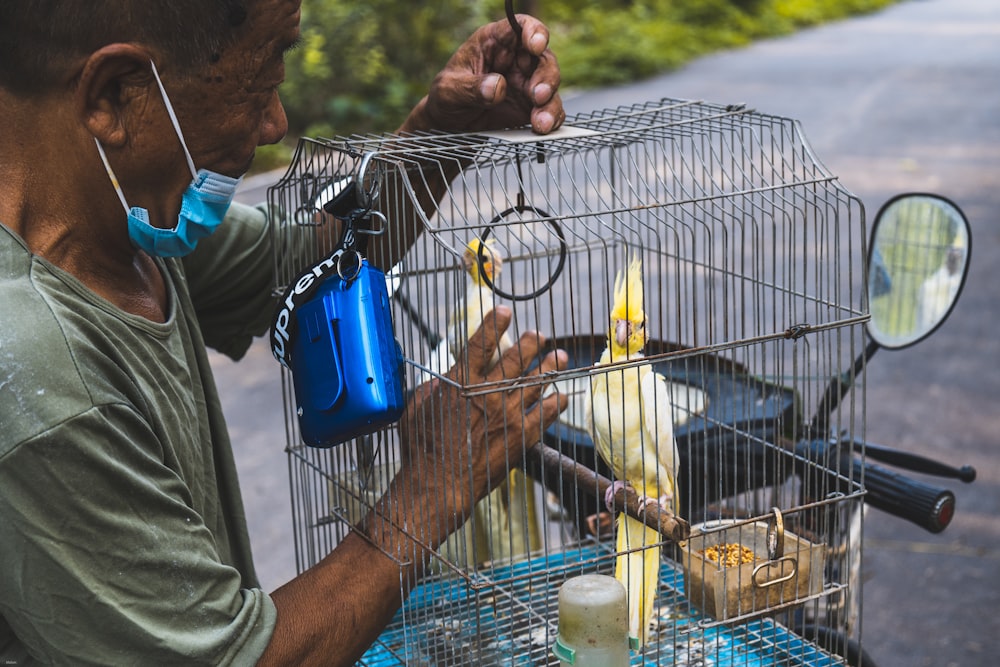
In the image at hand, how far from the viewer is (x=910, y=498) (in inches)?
78.6

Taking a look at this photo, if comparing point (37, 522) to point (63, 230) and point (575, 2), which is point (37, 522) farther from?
point (575, 2)

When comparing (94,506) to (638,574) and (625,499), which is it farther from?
(638,574)

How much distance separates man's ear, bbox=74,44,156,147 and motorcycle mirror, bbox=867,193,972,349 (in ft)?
5.08

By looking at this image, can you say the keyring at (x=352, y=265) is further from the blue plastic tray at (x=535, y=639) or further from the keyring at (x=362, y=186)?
the blue plastic tray at (x=535, y=639)

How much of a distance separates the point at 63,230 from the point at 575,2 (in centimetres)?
→ 1702

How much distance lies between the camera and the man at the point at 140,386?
1254 mm

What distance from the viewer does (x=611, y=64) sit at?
13453mm

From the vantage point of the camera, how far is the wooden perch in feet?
5.23

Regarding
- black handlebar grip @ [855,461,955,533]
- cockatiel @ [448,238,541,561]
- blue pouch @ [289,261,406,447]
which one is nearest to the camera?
blue pouch @ [289,261,406,447]

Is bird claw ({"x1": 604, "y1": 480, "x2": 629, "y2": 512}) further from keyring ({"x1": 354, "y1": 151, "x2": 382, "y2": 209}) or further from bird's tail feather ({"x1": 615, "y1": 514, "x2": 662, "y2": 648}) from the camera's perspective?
keyring ({"x1": 354, "y1": 151, "x2": 382, "y2": 209})

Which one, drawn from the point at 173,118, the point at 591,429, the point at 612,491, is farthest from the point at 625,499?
the point at 173,118

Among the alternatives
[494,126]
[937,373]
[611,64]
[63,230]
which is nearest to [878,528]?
[937,373]

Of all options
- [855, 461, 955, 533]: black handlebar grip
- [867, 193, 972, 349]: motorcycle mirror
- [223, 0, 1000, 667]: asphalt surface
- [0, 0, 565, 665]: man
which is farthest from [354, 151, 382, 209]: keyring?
[223, 0, 1000, 667]: asphalt surface

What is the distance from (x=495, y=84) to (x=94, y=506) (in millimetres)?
963
